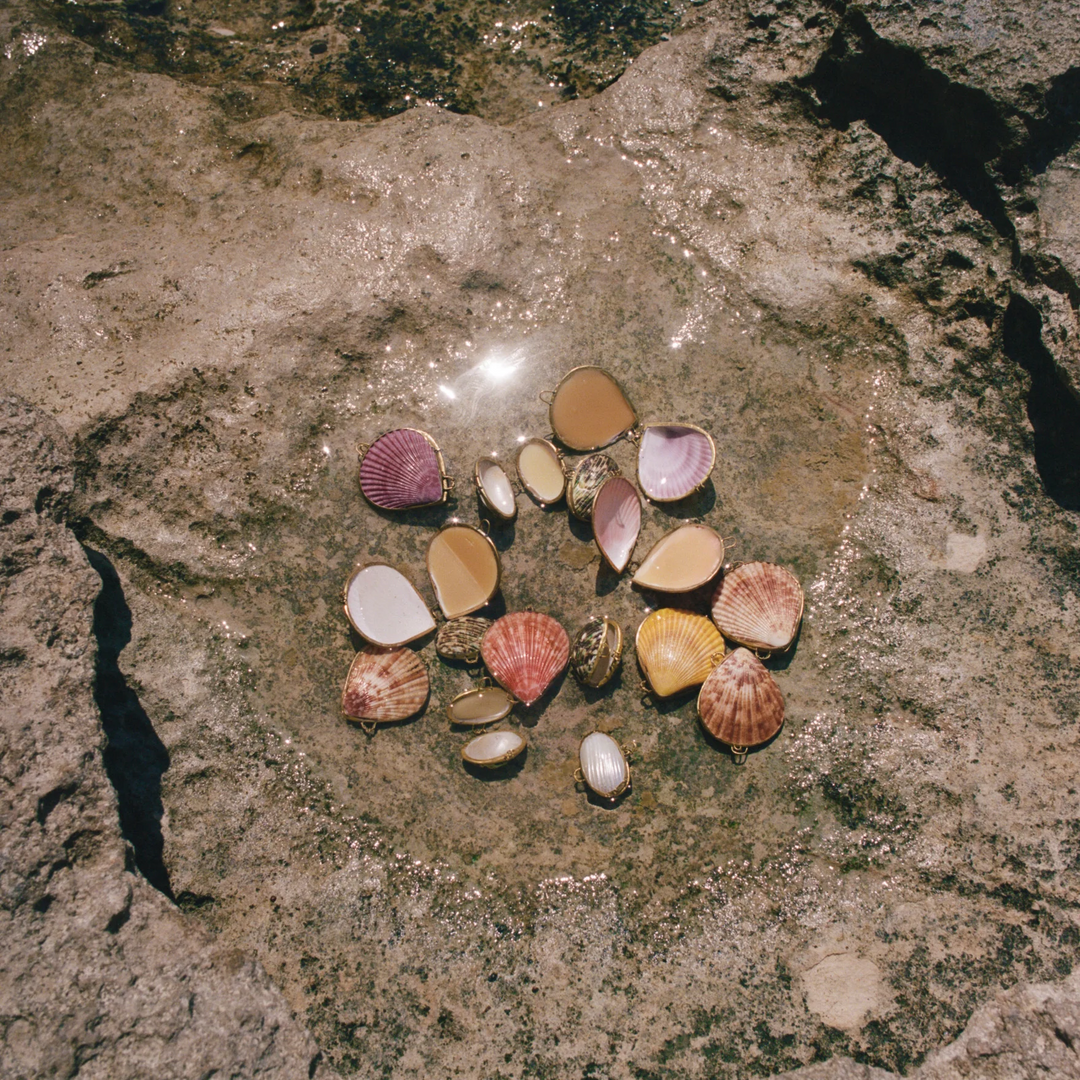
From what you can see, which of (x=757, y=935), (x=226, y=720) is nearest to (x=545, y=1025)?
(x=757, y=935)

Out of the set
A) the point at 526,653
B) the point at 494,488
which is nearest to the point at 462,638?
the point at 526,653

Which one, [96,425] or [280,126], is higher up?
[280,126]

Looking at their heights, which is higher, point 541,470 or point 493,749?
point 541,470

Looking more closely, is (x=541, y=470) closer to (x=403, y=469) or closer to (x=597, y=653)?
(x=403, y=469)

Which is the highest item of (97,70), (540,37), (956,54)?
(956,54)

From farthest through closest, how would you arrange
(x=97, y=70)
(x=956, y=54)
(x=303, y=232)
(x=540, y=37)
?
(x=540, y=37)
(x=97, y=70)
(x=303, y=232)
(x=956, y=54)

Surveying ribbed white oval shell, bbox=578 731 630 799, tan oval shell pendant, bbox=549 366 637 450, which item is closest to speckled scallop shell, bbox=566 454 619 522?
tan oval shell pendant, bbox=549 366 637 450

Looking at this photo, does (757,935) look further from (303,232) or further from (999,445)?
(303,232)
